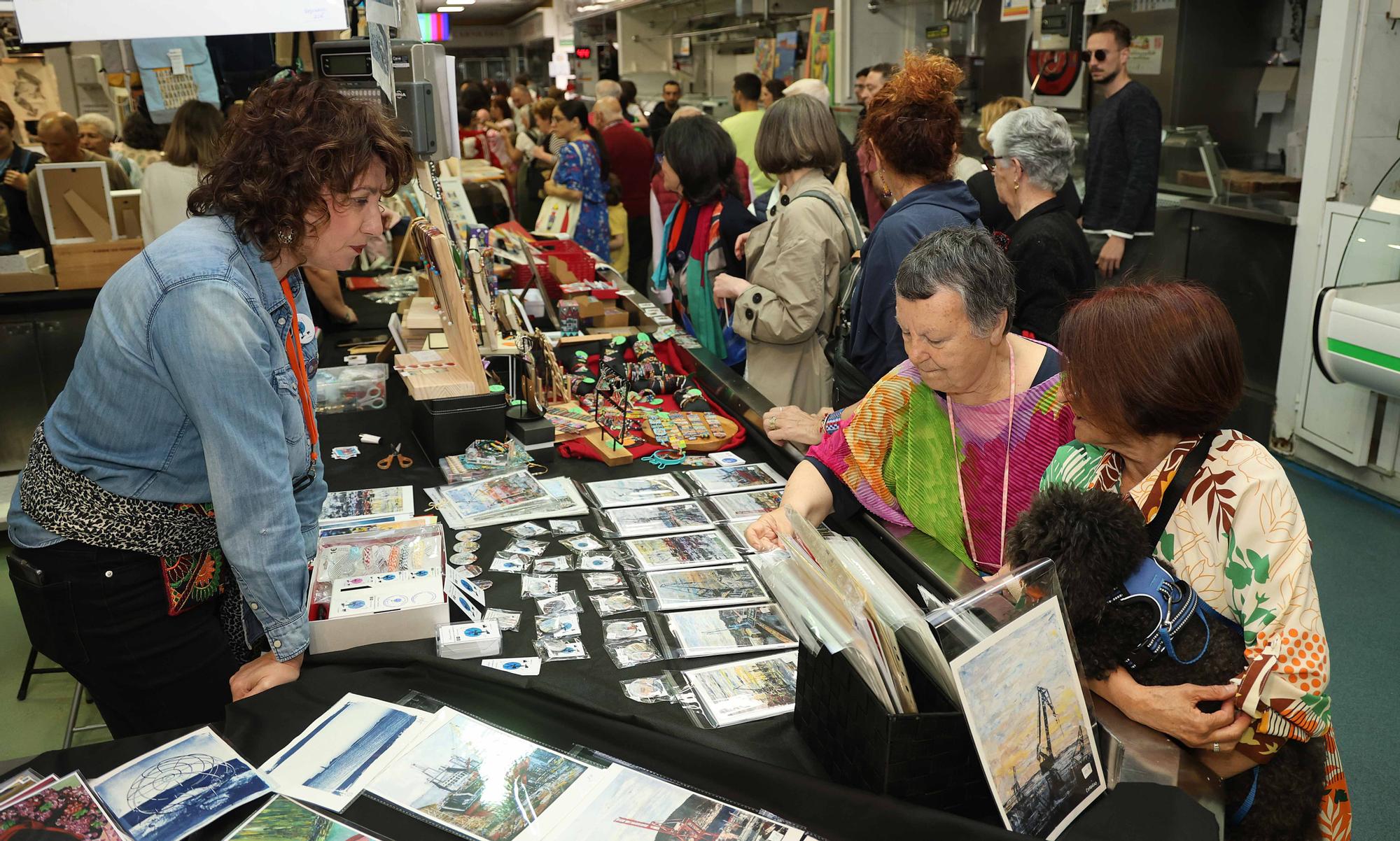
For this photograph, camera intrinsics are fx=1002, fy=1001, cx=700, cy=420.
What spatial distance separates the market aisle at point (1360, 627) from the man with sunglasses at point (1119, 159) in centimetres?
137

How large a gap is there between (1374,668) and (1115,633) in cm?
245

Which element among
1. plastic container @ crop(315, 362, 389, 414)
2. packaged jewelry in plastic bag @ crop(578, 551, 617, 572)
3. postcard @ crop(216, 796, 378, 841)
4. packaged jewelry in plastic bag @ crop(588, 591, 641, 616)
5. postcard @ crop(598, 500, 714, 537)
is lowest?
postcard @ crop(216, 796, 378, 841)

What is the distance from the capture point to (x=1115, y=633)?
1.38 meters

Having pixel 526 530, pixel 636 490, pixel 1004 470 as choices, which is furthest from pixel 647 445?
pixel 1004 470

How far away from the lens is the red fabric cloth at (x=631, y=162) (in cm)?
743

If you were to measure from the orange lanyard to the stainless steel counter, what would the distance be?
4.71 metres

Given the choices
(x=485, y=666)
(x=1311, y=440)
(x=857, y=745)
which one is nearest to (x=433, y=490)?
(x=485, y=666)

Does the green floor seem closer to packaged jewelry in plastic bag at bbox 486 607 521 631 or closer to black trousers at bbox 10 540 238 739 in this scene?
black trousers at bbox 10 540 238 739

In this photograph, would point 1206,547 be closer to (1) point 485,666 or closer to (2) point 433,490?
(1) point 485,666

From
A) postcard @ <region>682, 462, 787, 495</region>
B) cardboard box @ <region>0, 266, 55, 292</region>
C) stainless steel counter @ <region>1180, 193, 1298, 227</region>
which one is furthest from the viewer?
stainless steel counter @ <region>1180, 193, 1298, 227</region>

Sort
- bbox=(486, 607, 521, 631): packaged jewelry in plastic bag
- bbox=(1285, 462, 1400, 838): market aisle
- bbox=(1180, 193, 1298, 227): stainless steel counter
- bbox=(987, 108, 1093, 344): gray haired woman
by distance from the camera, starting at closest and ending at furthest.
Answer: bbox=(486, 607, 521, 631): packaged jewelry in plastic bag → bbox=(1285, 462, 1400, 838): market aisle → bbox=(987, 108, 1093, 344): gray haired woman → bbox=(1180, 193, 1298, 227): stainless steel counter

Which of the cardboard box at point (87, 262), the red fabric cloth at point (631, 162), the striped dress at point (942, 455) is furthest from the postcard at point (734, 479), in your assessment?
the red fabric cloth at point (631, 162)

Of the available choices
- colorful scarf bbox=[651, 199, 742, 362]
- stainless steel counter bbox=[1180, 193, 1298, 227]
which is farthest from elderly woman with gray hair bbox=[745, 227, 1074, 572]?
stainless steel counter bbox=[1180, 193, 1298, 227]

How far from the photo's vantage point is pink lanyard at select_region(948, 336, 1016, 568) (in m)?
2.01
